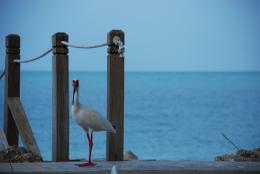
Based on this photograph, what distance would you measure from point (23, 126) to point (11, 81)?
788 mm

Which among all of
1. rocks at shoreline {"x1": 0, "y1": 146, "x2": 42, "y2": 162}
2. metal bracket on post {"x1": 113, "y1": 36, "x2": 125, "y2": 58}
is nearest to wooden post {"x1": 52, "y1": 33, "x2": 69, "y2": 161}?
rocks at shoreline {"x1": 0, "y1": 146, "x2": 42, "y2": 162}

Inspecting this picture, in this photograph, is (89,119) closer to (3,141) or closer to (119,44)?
(119,44)

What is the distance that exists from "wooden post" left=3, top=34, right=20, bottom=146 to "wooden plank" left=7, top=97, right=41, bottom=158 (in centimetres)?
18

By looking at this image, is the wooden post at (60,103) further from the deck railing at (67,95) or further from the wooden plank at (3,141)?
the wooden plank at (3,141)

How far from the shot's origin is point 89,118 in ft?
20.4

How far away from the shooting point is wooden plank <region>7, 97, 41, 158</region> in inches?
305

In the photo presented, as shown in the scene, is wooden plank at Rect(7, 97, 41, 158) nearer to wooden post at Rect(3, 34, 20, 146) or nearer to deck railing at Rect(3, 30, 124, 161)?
wooden post at Rect(3, 34, 20, 146)

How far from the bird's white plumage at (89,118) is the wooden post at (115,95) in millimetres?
366

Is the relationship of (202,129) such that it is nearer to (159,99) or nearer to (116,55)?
(159,99)

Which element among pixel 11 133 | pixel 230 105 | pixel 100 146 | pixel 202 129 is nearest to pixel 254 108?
pixel 230 105

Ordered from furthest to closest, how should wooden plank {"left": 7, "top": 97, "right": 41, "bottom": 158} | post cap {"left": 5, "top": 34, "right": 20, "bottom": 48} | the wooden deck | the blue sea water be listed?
1. the blue sea water
2. post cap {"left": 5, "top": 34, "right": 20, "bottom": 48}
3. wooden plank {"left": 7, "top": 97, "right": 41, "bottom": 158}
4. the wooden deck

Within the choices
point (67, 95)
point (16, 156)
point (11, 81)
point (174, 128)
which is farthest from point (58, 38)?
point (174, 128)

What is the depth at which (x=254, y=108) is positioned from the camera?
4238cm

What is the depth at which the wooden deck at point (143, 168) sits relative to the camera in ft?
19.6
